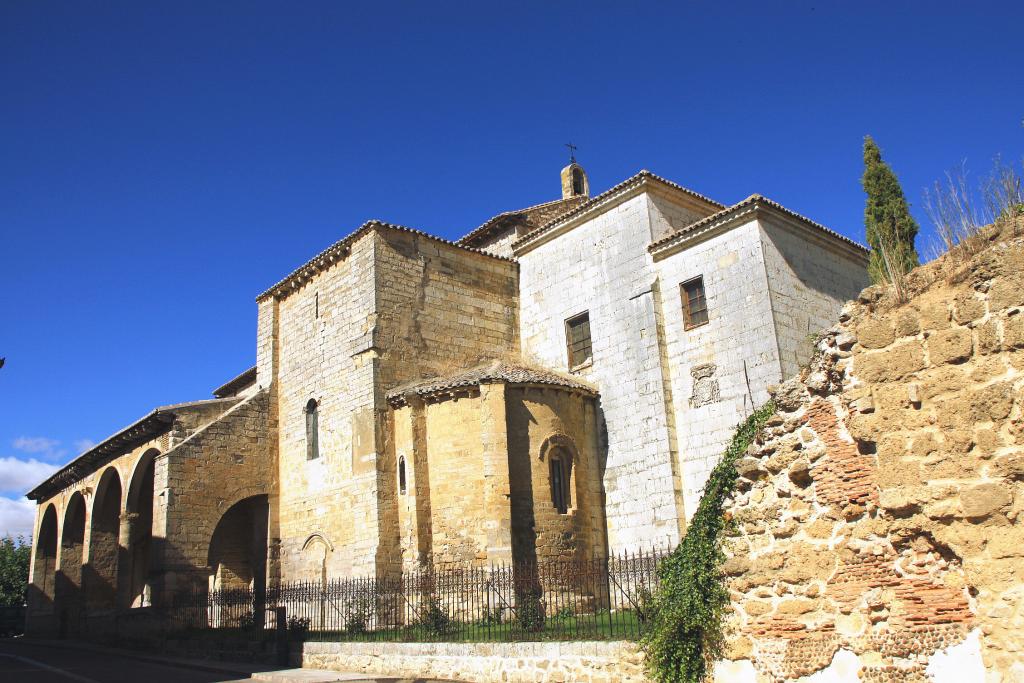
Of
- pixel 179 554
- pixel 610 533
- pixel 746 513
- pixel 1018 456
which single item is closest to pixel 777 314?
pixel 610 533

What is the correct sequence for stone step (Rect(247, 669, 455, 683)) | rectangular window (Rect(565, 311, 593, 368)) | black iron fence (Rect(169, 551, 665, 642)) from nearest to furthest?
1. stone step (Rect(247, 669, 455, 683))
2. black iron fence (Rect(169, 551, 665, 642))
3. rectangular window (Rect(565, 311, 593, 368))

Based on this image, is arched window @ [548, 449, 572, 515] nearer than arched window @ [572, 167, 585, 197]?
Yes

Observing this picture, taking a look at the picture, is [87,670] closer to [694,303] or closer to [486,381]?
[486,381]

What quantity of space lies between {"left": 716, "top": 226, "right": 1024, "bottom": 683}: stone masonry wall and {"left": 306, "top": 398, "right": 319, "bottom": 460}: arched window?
16328 millimetres

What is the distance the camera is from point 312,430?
22.5 metres

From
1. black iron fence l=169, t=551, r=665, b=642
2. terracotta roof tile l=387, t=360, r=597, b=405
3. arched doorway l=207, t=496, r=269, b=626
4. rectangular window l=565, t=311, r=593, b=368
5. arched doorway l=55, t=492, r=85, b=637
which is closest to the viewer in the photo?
black iron fence l=169, t=551, r=665, b=642

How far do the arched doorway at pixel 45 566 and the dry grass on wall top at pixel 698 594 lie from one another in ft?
99.6

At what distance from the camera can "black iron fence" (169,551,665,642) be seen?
45.2 feet

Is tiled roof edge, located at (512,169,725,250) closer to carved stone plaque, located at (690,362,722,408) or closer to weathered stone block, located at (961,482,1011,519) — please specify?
carved stone plaque, located at (690,362,722,408)

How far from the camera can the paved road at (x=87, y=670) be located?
47.5 ft

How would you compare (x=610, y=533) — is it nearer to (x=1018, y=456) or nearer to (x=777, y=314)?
(x=777, y=314)

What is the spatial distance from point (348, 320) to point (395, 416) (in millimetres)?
3311

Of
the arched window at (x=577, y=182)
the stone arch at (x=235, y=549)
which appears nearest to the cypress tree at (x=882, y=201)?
the arched window at (x=577, y=182)

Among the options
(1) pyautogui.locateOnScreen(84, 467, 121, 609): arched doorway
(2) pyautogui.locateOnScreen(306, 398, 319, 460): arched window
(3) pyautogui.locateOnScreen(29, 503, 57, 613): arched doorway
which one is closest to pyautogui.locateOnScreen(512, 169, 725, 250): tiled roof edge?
(2) pyautogui.locateOnScreen(306, 398, 319, 460): arched window
